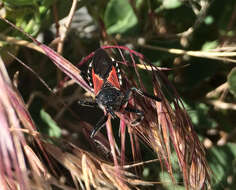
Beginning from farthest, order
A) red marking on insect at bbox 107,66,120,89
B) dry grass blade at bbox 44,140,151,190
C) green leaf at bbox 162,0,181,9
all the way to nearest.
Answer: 1. green leaf at bbox 162,0,181,9
2. red marking on insect at bbox 107,66,120,89
3. dry grass blade at bbox 44,140,151,190

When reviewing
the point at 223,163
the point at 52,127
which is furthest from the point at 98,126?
the point at 223,163

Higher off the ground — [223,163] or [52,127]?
[52,127]

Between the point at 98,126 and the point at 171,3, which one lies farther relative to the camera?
the point at 171,3

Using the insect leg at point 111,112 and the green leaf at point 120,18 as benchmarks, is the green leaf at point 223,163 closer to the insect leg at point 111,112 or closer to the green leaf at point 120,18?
the insect leg at point 111,112

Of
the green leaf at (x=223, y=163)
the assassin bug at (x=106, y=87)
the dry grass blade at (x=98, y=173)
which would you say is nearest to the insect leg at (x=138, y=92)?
the assassin bug at (x=106, y=87)

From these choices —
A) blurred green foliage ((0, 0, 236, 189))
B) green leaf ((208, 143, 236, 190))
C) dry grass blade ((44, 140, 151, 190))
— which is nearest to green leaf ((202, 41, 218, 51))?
blurred green foliage ((0, 0, 236, 189))

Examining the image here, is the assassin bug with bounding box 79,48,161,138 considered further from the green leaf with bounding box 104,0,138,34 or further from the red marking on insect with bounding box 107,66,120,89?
the green leaf with bounding box 104,0,138,34

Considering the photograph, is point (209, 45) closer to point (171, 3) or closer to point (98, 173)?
point (171, 3)
